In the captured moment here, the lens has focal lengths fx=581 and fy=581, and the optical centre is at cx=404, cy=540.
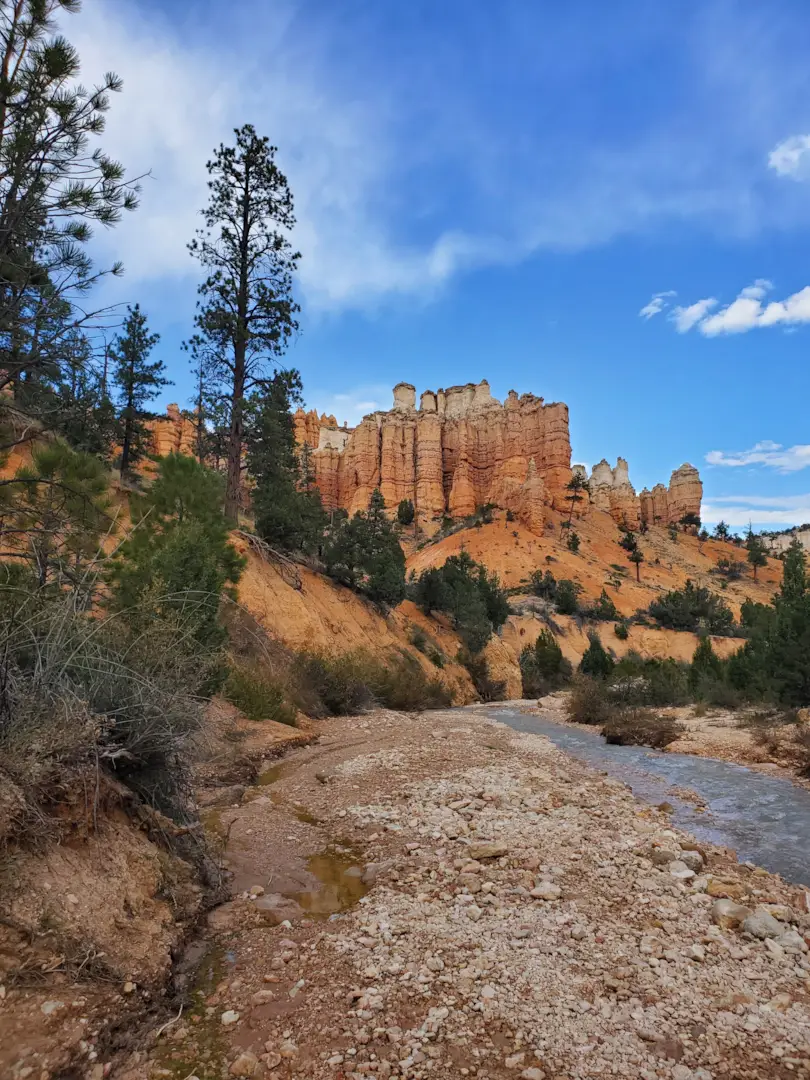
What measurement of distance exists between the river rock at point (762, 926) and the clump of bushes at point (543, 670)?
33.2 m

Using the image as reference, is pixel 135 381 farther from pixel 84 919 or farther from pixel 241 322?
pixel 84 919

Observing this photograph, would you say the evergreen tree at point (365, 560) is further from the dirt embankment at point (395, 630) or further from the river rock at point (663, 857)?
the river rock at point (663, 857)

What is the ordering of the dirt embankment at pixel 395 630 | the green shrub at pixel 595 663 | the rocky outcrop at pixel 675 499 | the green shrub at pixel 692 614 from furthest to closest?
the rocky outcrop at pixel 675 499
the green shrub at pixel 692 614
the green shrub at pixel 595 663
the dirt embankment at pixel 395 630

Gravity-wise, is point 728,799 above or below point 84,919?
below

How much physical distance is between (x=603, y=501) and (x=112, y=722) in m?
88.9

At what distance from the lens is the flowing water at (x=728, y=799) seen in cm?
625

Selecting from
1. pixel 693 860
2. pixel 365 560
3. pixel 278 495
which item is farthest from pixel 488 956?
pixel 365 560

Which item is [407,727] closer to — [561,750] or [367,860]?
[561,750]

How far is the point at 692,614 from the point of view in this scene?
5159 cm

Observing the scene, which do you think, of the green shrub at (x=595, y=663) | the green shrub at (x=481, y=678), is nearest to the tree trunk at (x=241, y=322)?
the green shrub at (x=481, y=678)

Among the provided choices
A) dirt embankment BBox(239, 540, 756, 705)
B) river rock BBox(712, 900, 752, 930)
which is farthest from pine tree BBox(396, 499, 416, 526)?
river rock BBox(712, 900, 752, 930)

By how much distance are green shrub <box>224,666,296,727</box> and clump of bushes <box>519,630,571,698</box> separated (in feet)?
87.7

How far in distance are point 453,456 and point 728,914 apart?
3368 inches

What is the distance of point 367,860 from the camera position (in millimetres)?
5344
